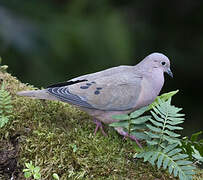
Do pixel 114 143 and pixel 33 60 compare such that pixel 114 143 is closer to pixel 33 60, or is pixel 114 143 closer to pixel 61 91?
pixel 61 91

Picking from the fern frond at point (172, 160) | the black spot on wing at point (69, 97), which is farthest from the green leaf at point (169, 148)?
the black spot on wing at point (69, 97)

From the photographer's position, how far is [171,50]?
7.17 m

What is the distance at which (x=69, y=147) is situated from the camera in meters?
3.53

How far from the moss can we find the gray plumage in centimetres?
22

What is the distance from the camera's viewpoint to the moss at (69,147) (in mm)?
3395

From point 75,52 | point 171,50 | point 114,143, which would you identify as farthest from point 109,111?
point 171,50

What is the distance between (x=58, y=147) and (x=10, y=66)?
317cm

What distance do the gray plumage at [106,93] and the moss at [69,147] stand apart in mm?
222

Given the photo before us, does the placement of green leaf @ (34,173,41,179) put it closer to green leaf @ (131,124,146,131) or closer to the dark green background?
green leaf @ (131,124,146,131)

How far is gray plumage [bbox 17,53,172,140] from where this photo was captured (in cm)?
380

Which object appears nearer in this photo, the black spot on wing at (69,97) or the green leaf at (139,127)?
the green leaf at (139,127)

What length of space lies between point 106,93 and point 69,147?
688mm

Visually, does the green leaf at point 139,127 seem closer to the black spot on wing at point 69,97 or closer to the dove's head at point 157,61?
the black spot on wing at point 69,97

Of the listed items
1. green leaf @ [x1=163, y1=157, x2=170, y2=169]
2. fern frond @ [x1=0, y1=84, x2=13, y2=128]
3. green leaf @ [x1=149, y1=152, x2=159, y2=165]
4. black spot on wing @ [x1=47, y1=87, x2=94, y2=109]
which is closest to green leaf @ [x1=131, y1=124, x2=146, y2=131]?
green leaf @ [x1=149, y1=152, x2=159, y2=165]
